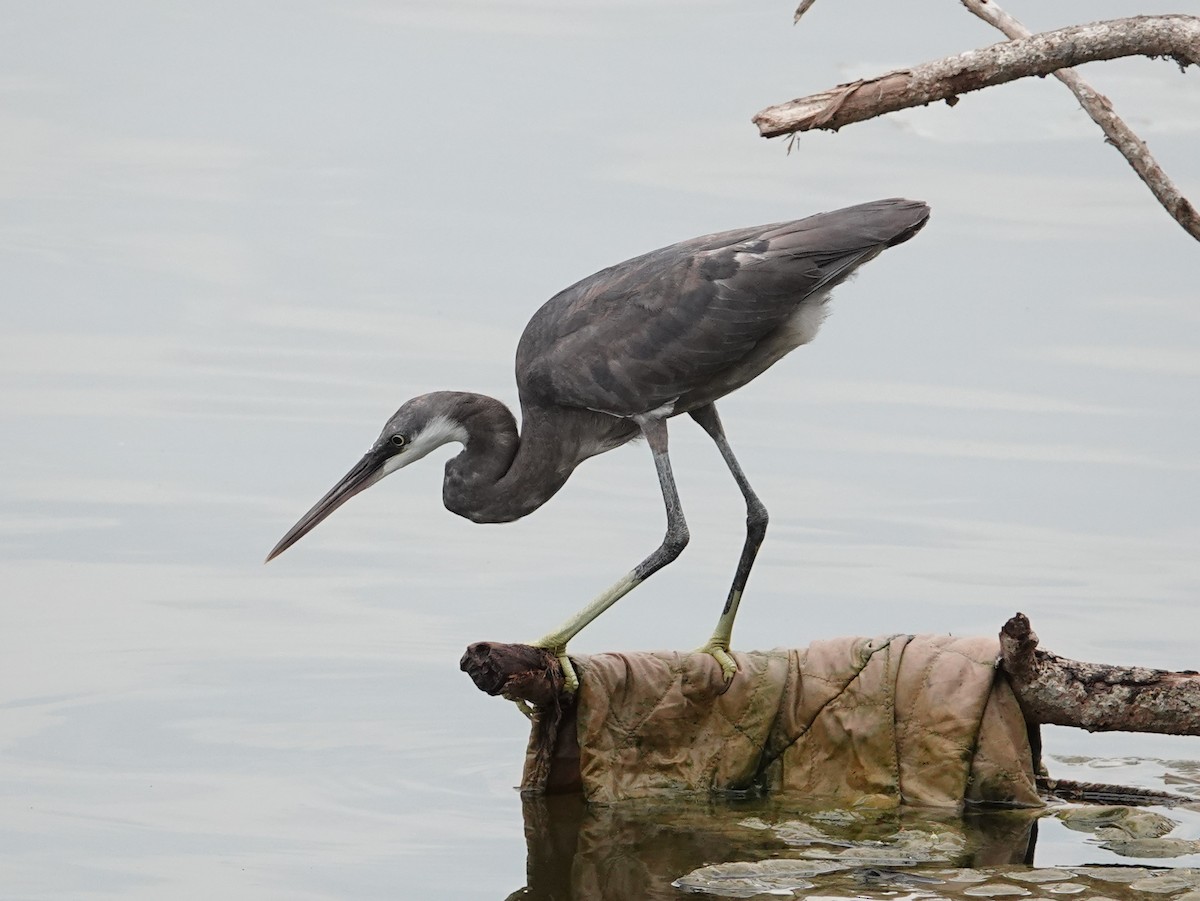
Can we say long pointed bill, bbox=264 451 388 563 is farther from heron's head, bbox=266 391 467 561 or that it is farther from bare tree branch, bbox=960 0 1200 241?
bare tree branch, bbox=960 0 1200 241

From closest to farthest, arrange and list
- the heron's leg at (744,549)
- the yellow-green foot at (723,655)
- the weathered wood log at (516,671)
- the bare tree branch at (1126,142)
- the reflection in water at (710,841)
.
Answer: the reflection in water at (710,841)
the weathered wood log at (516,671)
the bare tree branch at (1126,142)
the yellow-green foot at (723,655)
the heron's leg at (744,549)

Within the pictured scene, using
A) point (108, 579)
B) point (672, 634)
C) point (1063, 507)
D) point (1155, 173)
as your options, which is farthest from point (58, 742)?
point (1063, 507)

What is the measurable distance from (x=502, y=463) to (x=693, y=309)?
103 cm

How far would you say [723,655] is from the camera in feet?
27.8

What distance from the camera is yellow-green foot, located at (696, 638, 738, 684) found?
843 centimetres

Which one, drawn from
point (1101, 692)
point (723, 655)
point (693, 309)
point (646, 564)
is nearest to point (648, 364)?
point (693, 309)

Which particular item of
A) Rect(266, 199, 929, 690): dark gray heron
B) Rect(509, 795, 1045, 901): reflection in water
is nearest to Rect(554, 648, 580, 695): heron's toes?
Rect(266, 199, 929, 690): dark gray heron

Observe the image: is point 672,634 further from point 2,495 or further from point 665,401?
point 2,495

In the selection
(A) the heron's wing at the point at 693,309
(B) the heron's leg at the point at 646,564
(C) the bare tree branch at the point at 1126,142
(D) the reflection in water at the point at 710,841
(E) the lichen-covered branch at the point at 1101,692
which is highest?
(C) the bare tree branch at the point at 1126,142

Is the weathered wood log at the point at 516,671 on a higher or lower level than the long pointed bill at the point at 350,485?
lower

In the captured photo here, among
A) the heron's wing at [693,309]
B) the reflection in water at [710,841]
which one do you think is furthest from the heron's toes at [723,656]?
the heron's wing at [693,309]

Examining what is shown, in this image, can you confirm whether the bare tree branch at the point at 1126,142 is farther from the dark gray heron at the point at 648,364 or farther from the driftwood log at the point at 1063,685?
the driftwood log at the point at 1063,685

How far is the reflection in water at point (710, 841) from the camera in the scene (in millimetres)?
7543

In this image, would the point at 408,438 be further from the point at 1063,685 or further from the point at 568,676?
the point at 1063,685
